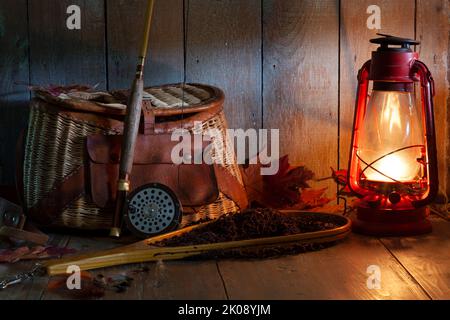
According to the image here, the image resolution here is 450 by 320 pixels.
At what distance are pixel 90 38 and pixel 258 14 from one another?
424 mm

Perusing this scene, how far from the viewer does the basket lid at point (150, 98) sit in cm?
168

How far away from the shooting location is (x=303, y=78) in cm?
202

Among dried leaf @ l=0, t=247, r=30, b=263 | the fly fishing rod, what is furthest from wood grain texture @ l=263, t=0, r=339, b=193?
dried leaf @ l=0, t=247, r=30, b=263

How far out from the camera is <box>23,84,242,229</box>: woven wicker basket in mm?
1688

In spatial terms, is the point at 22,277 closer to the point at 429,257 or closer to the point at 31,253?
the point at 31,253

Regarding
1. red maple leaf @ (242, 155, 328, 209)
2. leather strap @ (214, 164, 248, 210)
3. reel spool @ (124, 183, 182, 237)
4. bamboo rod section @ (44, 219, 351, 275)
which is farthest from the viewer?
red maple leaf @ (242, 155, 328, 209)

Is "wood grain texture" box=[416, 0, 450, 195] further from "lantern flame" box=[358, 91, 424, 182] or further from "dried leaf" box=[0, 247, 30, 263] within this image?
"dried leaf" box=[0, 247, 30, 263]

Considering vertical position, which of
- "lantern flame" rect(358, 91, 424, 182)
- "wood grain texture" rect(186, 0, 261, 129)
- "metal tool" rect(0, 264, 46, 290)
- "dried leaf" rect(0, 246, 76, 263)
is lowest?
"metal tool" rect(0, 264, 46, 290)

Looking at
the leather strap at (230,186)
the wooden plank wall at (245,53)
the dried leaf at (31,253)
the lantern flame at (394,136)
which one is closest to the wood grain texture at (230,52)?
the wooden plank wall at (245,53)

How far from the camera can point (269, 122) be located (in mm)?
2027

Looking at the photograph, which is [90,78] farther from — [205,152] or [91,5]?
[205,152]

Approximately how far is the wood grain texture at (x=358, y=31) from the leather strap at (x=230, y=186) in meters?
0.41

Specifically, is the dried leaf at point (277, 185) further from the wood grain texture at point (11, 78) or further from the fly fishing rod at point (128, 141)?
the wood grain texture at point (11, 78)

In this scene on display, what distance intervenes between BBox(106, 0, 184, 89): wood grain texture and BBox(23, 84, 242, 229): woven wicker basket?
9.4 inches
